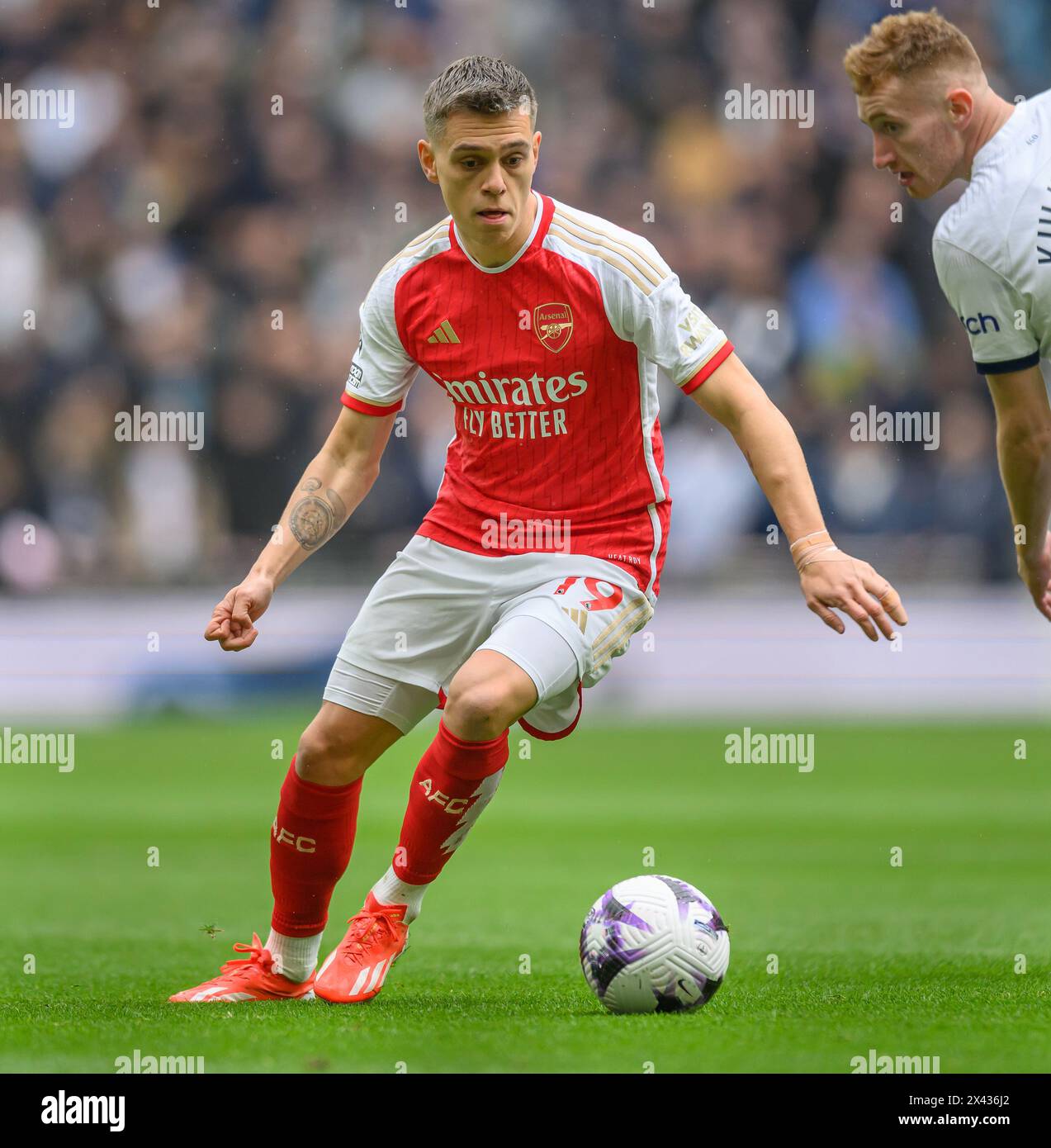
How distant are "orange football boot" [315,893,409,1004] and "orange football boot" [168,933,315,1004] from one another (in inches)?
5.5

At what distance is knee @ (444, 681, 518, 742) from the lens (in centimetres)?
461

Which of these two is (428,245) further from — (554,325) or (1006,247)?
(1006,247)

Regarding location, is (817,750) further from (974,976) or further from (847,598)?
(847,598)

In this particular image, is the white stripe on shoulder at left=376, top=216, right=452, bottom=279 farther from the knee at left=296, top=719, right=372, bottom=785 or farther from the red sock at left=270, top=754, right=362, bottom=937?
the red sock at left=270, top=754, right=362, bottom=937

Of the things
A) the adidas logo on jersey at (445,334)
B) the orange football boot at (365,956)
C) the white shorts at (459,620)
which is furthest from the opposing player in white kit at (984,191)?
the orange football boot at (365,956)

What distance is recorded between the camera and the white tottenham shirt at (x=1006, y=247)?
4.68 metres

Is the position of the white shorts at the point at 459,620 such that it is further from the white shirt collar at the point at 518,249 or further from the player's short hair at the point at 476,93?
the player's short hair at the point at 476,93

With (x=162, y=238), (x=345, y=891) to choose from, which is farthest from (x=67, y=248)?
(x=345, y=891)

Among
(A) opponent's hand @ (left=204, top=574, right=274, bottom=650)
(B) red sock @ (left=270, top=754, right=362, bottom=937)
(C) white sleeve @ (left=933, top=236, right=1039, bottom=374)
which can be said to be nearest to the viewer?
(C) white sleeve @ (left=933, top=236, right=1039, bottom=374)

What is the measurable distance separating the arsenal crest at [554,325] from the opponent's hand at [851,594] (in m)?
1.14

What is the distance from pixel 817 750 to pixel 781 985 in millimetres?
6086

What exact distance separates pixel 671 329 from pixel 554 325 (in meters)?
0.37

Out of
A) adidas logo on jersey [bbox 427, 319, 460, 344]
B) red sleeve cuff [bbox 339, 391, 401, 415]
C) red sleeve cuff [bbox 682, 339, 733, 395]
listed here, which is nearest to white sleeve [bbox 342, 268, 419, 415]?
red sleeve cuff [bbox 339, 391, 401, 415]

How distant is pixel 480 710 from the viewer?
4.62 meters
